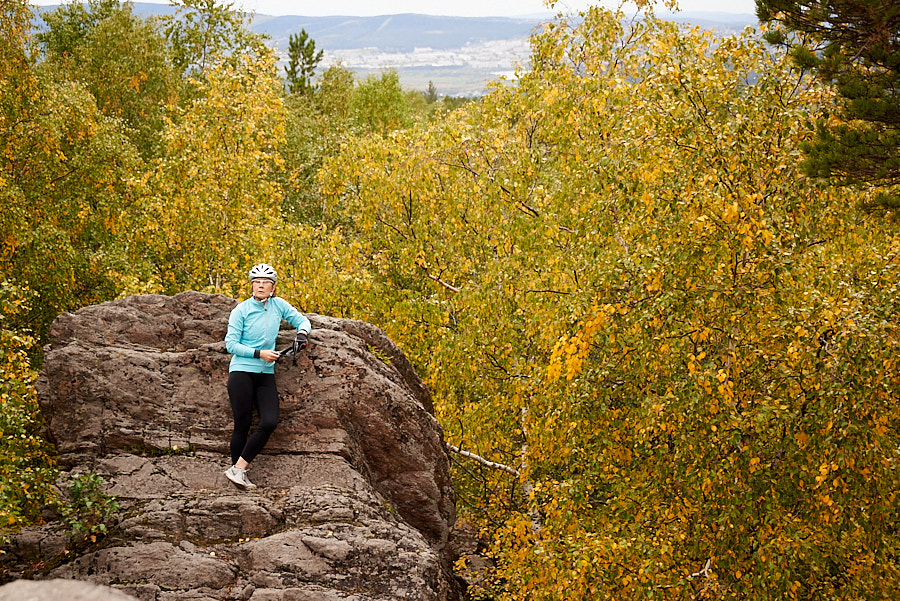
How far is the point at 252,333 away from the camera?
34.6 ft

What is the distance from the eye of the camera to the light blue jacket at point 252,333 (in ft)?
34.0

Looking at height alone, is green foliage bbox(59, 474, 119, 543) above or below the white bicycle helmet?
below

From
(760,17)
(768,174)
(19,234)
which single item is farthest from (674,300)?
(19,234)

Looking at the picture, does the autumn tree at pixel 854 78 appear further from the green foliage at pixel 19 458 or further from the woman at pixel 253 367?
the green foliage at pixel 19 458

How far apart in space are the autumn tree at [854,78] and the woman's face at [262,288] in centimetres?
814

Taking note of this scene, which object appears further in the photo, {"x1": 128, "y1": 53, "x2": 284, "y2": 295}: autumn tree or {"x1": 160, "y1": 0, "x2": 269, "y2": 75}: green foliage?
{"x1": 160, "y1": 0, "x2": 269, "y2": 75}: green foliage

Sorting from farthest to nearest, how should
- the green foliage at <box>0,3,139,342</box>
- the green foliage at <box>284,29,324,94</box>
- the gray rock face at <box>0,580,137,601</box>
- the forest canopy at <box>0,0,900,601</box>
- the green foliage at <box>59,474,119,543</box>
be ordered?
the green foliage at <box>284,29,324,94</box> < the green foliage at <box>0,3,139,342</box> < the forest canopy at <box>0,0,900,601</box> < the green foliage at <box>59,474,119,543</box> < the gray rock face at <box>0,580,137,601</box>

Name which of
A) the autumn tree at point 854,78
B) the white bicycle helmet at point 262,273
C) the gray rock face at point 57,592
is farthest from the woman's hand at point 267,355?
the autumn tree at point 854,78

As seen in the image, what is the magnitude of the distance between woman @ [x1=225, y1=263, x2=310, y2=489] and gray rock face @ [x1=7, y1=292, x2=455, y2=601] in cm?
51

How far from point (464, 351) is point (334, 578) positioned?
8.24m

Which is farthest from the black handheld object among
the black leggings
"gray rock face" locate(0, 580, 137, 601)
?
"gray rock face" locate(0, 580, 137, 601)

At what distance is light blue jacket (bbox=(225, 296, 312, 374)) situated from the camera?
34.0 feet

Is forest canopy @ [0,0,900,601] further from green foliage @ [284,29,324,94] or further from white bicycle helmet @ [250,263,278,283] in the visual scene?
green foliage @ [284,29,324,94]

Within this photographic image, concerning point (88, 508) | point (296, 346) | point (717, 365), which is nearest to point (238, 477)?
point (88, 508)
